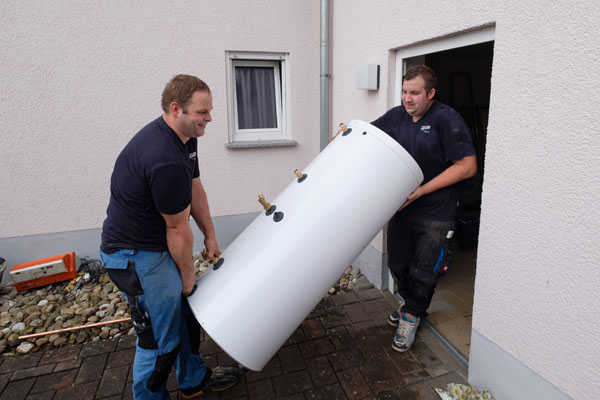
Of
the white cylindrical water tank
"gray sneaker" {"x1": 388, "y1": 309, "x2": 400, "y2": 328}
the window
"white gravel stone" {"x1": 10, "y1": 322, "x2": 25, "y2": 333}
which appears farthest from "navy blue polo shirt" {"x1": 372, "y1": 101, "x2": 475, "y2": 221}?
"white gravel stone" {"x1": 10, "y1": 322, "x2": 25, "y2": 333}

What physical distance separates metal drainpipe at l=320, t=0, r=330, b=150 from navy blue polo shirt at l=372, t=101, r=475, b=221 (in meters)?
1.60

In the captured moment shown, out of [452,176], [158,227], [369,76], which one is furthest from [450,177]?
[158,227]

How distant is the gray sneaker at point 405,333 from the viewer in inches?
104

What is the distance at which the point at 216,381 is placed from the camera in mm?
2350

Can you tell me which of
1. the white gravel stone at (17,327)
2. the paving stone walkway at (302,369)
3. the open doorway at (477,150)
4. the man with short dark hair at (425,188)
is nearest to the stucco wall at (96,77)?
the white gravel stone at (17,327)

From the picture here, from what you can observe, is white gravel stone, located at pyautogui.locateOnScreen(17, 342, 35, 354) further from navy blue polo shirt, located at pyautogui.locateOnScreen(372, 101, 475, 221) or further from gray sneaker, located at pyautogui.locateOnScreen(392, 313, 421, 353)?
navy blue polo shirt, located at pyautogui.locateOnScreen(372, 101, 475, 221)

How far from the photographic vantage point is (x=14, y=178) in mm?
3570

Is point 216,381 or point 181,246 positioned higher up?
point 181,246

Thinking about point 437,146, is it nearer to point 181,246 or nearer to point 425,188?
point 425,188

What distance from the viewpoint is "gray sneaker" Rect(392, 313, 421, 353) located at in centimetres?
265

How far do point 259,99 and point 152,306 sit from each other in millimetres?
2910

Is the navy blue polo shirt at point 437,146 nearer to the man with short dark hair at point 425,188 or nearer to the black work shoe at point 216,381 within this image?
the man with short dark hair at point 425,188

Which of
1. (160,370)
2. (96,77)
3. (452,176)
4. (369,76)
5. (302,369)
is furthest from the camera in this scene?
(96,77)

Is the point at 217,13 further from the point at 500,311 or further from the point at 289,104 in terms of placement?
the point at 500,311
